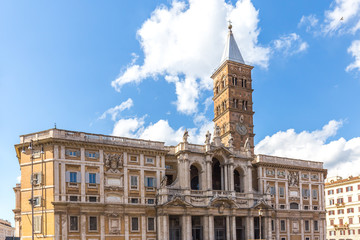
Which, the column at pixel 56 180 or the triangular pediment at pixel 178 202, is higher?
the column at pixel 56 180

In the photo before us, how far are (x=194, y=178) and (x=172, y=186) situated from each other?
6.52 metres

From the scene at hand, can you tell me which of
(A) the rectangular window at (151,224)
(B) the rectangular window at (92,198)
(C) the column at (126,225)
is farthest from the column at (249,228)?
(B) the rectangular window at (92,198)

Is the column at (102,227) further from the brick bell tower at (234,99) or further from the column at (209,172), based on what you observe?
the brick bell tower at (234,99)

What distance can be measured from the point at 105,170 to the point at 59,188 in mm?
6953

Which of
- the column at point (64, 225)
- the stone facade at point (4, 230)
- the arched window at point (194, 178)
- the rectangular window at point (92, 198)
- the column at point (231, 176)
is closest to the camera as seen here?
the column at point (64, 225)

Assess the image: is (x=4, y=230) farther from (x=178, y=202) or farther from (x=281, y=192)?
(x=281, y=192)

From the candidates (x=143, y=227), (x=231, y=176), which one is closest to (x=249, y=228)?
(x=231, y=176)

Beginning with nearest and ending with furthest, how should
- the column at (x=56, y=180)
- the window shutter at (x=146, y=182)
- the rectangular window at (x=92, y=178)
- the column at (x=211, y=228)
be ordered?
the column at (x=56, y=180) → the rectangular window at (x=92, y=178) → the window shutter at (x=146, y=182) → the column at (x=211, y=228)

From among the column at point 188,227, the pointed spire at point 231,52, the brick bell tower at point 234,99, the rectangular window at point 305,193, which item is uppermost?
the pointed spire at point 231,52

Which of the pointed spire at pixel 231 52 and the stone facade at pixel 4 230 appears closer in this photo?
the pointed spire at pixel 231 52

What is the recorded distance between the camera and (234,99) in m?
76.9

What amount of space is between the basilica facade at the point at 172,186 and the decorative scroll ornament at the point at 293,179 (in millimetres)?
192

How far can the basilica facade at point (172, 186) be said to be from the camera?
5272 centimetres

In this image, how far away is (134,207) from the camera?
56969 millimetres
